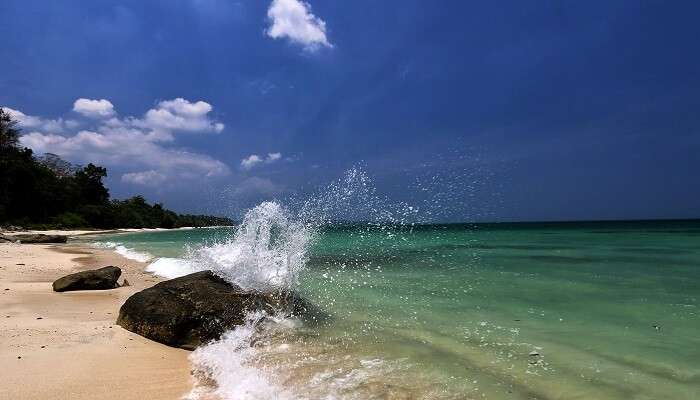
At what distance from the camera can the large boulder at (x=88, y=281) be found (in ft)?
33.6

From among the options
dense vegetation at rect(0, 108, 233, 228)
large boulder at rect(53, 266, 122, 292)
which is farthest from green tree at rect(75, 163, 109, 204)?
large boulder at rect(53, 266, 122, 292)

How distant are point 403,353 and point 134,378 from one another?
3.25 metres

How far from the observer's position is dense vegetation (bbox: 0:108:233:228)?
5862 cm

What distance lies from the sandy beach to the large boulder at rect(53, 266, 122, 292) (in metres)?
1.11

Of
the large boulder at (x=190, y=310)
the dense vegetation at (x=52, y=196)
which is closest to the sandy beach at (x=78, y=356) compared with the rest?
the large boulder at (x=190, y=310)

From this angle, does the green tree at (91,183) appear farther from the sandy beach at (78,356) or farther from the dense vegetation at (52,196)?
the sandy beach at (78,356)

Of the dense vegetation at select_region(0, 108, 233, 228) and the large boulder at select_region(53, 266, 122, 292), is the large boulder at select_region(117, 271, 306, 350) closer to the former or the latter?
the large boulder at select_region(53, 266, 122, 292)

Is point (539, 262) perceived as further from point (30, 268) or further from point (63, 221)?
point (63, 221)

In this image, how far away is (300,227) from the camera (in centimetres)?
1148

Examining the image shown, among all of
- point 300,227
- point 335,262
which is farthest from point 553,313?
point 335,262

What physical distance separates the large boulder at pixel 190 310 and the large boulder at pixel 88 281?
430cm

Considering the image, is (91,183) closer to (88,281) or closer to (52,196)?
(52,196)

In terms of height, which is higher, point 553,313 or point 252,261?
point 252,261

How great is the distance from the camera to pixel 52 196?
6856 centimetres
